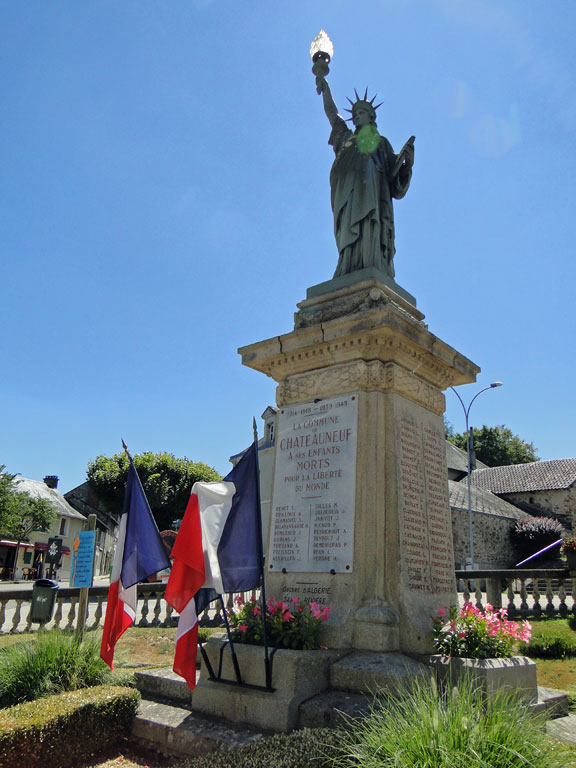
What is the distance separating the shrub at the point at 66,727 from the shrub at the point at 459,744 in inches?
98.2

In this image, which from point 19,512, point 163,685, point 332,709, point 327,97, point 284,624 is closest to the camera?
point 332,709

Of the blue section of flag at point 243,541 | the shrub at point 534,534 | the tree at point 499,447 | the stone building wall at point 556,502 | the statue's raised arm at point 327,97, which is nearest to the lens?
the blue section of flag at point 243,541

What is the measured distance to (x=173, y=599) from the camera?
4711 millimetres

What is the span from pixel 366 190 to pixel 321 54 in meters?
2.96

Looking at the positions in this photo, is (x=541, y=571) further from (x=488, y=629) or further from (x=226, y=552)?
(x=226, y=552)

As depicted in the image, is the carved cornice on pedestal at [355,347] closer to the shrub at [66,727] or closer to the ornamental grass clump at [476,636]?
the ornamental grass clump at [476,636]

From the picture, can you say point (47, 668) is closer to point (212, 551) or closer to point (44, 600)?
point (212, 551)

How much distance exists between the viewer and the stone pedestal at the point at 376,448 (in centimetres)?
531

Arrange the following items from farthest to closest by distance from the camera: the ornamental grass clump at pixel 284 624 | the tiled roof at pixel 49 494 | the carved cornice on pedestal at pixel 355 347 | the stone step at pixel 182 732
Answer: the tiled roof at pixel 49 494
the carved cornice on pedestal at pixel 355 347
the ornamental grass clump at pixel 284 624
the stone step at pixel 182 732

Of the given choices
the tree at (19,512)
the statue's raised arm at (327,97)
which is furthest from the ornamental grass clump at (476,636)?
the tree at (19,512)

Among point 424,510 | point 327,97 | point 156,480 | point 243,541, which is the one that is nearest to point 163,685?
point 243,541

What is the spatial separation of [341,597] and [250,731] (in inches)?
55.9

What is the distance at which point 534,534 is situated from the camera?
35750mm

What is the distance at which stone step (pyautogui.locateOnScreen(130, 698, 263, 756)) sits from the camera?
4195mm
